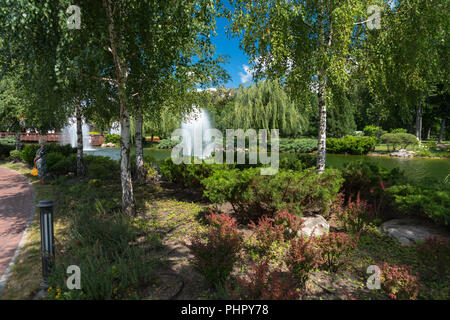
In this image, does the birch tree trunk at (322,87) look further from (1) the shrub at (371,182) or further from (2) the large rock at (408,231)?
(2) the large rock at (408,231)

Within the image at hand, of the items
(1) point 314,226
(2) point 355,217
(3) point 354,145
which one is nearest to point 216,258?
(1) point 314,226

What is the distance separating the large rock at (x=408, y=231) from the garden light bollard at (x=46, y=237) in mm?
5436

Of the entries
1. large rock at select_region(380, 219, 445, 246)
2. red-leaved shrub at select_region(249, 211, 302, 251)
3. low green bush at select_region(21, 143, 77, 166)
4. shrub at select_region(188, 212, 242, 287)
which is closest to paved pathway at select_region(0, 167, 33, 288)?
shrub at select_region(188, 212, 242, 287)

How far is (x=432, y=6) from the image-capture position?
5.75 metres

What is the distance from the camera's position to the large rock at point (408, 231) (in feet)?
13.4

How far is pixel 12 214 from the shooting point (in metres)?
5.89

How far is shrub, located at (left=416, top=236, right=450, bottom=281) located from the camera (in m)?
2.95

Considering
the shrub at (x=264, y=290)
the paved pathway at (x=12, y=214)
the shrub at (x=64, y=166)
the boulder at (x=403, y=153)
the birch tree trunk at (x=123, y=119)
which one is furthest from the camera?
Answer: the boulder at (x=403, y=153)

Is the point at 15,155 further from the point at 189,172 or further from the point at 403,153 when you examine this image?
the point at 403,153

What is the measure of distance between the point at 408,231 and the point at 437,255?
53.9 inches

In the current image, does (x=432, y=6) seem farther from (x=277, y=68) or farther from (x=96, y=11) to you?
(x=96, y=11)

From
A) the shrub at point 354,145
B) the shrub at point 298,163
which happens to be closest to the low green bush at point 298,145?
the shrub at point 354,145
